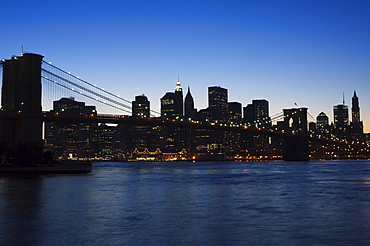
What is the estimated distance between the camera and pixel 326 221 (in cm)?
1809

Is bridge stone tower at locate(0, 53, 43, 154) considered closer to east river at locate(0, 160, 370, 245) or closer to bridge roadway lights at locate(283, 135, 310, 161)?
east river at locate(0, 160, 370, 245)

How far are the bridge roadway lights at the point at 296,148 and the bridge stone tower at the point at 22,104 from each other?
6715 centimetres

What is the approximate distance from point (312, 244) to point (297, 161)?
102736mm

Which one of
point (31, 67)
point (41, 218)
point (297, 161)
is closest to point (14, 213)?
point (41, 218)

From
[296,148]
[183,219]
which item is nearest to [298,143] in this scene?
[296,148]

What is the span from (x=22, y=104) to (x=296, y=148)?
71.7 metres

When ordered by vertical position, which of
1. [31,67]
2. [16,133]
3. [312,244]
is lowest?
[312,244]

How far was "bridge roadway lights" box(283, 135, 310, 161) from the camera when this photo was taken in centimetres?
11169

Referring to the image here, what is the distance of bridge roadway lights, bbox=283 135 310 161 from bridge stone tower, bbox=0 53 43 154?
67.2m

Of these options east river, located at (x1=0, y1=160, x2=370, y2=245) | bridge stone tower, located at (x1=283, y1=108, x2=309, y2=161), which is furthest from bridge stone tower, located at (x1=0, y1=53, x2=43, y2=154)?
bridge stone tower, located at (x1=283, y1=108, x2=309, y2=161)

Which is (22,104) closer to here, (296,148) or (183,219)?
(183,219)

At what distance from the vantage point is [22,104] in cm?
5725

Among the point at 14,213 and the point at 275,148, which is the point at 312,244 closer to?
the point at 14,213

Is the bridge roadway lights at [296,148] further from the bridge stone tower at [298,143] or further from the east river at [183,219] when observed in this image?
the east river at [183,219]
